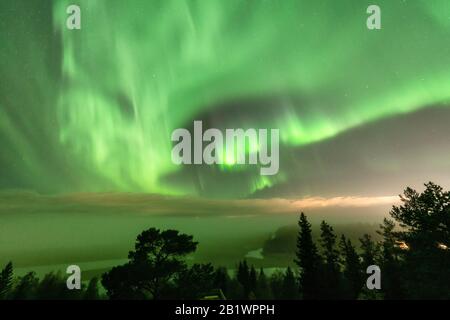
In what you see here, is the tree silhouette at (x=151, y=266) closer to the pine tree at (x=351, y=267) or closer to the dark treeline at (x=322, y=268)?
the dark treeline at (x=322, y=268)

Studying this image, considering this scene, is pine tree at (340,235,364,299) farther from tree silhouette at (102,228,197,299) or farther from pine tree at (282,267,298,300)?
tree silhouette at (102,228,197,299)

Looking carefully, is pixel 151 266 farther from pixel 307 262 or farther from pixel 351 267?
pixel 351 267

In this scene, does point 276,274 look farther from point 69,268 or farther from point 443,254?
point 69,268

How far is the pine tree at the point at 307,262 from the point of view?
3691 cm

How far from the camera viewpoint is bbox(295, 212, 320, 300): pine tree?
36906 millimetres

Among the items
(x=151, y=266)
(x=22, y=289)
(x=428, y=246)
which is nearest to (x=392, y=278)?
(x=428, y=246)

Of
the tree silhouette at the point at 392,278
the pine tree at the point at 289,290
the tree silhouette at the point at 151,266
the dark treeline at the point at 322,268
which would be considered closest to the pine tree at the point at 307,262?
the dark treeline at the point at 322,268

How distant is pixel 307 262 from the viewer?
41.7m
